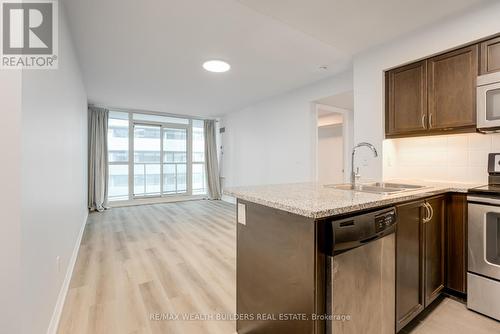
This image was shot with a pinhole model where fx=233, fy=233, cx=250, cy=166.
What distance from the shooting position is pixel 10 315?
106 centimetres

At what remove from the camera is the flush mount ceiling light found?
3244 mm

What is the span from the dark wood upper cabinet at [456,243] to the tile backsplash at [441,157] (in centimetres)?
60

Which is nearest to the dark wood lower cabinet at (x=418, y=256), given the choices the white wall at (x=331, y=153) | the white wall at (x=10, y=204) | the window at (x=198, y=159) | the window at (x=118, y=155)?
the white wall at (x=10, y=204)

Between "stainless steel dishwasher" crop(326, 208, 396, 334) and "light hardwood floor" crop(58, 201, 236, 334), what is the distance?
903 millimetres

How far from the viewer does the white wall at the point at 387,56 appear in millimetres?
2027

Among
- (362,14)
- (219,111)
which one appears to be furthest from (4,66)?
(219,111)

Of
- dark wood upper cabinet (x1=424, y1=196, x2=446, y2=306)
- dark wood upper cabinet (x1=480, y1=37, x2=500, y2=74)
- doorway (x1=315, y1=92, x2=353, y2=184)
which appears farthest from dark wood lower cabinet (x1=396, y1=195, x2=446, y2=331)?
doorway (x1=315, y1=92, x2=353, y2=184)

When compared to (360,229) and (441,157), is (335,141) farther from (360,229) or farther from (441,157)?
(360,229)

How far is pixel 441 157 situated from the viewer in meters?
2.58

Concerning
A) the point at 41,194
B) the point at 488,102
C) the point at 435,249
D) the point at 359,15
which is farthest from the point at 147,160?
the point at 488,102

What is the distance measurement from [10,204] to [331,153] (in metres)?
6.01

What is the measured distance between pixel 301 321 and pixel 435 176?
2443 millimetres

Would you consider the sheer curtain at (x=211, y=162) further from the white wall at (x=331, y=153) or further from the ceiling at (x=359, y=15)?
the ceiling at (x=359, y=15)

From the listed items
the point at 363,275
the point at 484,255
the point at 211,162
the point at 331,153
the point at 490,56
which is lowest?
the point at 484,255
